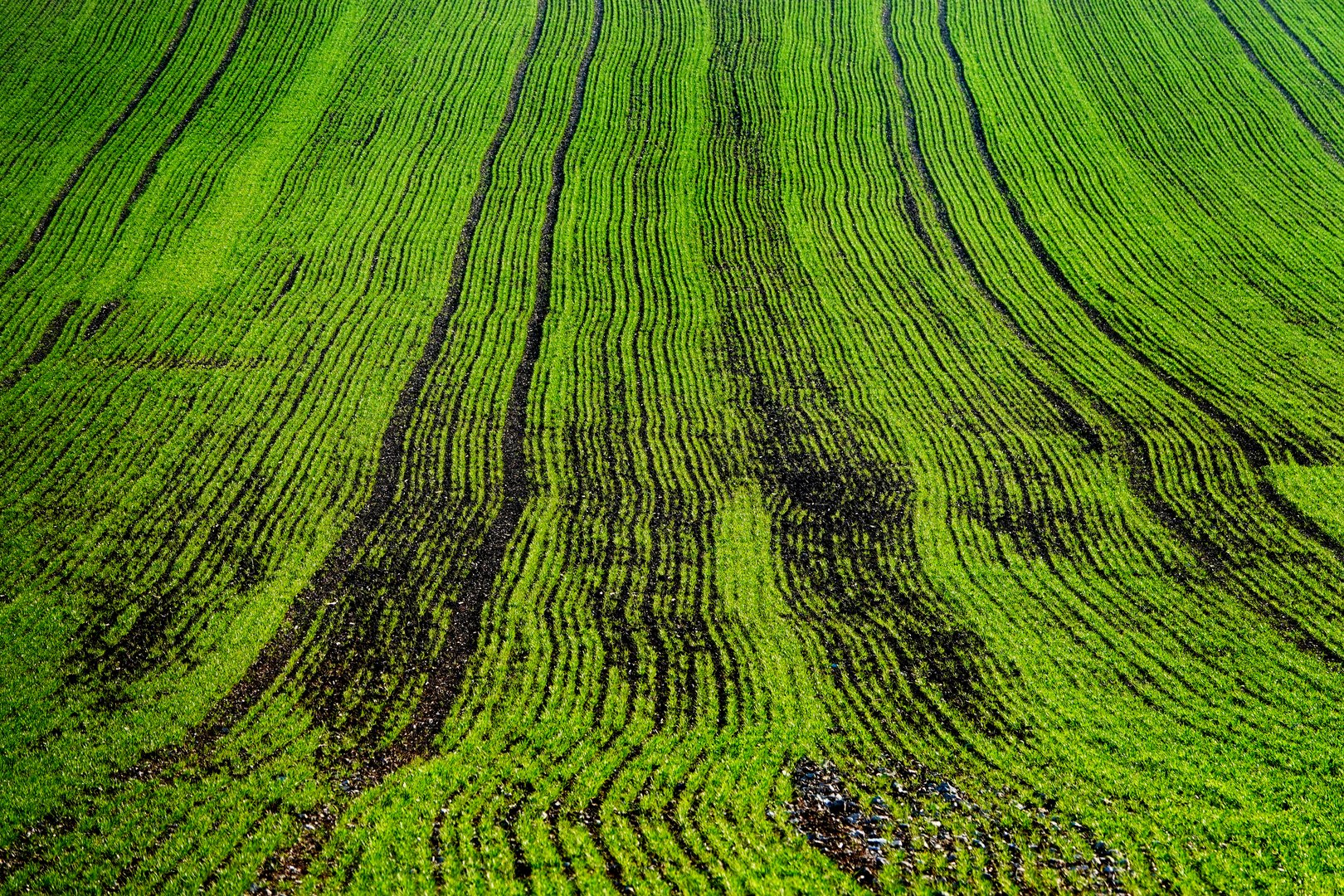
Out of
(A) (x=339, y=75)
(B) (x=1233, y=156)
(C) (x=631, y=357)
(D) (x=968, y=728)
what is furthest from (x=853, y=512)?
(A) (x=339, y=75)

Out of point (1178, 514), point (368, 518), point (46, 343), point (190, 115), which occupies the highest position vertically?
point (1178, 514)

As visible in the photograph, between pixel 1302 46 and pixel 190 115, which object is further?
pixel 1302 46

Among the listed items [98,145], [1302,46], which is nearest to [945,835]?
[98,145]

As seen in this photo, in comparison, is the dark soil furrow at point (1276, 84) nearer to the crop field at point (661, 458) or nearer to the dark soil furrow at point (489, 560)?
the crop field at point (661, 458)

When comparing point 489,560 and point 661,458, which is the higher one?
point 661,458

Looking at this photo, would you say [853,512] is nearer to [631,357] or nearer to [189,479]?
[631,357]

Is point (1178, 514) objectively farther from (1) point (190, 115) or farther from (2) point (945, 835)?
(1) point (190, 115)
